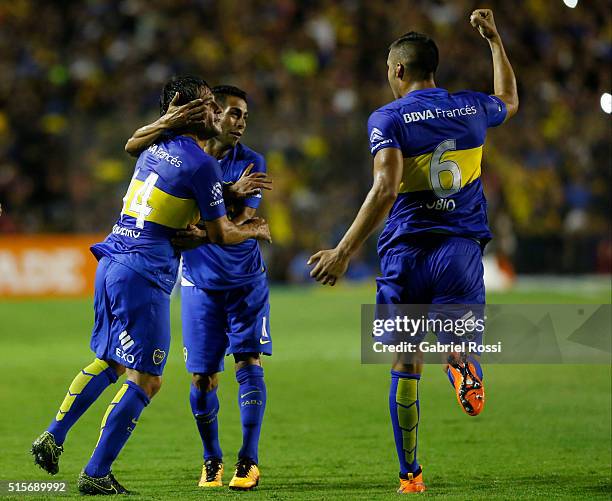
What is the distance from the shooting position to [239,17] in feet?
69.4

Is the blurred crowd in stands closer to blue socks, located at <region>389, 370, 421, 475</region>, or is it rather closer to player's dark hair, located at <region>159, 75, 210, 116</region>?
player's dark hair, located at <region>159, 75, 210, 116</region>

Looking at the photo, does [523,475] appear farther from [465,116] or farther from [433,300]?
[465,116]

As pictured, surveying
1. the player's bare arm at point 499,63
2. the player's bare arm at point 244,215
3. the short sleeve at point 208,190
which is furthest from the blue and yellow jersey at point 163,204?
the player's bare arm at point 499,63

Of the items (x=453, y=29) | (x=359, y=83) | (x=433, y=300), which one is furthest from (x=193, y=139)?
(x=453, y=29)

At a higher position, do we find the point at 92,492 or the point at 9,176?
the point at 9,176

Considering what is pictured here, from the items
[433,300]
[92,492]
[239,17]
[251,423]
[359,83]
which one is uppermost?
[239,17]

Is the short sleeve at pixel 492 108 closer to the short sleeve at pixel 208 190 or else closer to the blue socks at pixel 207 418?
the short sleeve at pixel 208 190

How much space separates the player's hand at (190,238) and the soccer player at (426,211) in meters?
1.00

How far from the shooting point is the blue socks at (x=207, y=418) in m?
5.91

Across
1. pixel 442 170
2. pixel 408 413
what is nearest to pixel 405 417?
pixel 408 413

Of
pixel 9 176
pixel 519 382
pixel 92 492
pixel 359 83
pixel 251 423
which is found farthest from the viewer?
pixel 359 83

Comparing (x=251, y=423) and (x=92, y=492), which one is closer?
(x=92, y=492)

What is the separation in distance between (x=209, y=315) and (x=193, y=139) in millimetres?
1150

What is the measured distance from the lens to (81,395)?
538 centimetres
